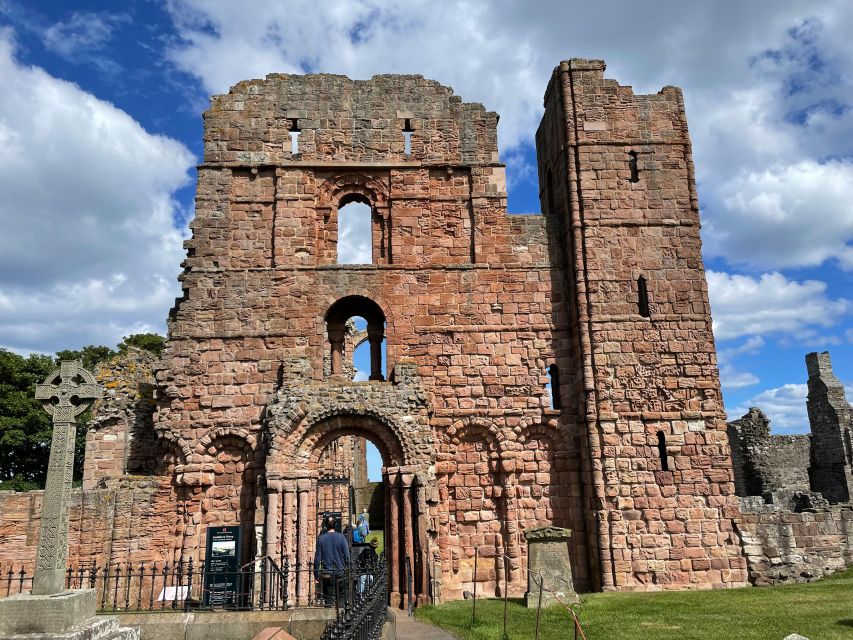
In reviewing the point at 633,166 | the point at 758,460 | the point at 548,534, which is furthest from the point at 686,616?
the point at 758,460

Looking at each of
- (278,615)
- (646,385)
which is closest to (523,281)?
(646,385)

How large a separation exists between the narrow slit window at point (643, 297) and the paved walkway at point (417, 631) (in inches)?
348

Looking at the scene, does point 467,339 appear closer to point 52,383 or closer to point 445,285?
point 445,285

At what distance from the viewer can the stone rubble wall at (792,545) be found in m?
14.3

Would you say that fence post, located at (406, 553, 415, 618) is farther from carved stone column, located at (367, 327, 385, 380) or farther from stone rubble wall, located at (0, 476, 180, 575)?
stone rubble wall, located at (0, 476, 180, 575)

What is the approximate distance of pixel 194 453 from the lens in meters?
14.9

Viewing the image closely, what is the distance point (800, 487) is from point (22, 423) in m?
37.8

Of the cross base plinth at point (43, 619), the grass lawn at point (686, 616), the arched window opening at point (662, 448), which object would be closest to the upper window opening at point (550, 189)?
the arched window opening at point (662, 448)

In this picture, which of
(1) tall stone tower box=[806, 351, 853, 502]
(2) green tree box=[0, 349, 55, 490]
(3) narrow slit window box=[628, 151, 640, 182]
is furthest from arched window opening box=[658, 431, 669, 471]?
(2) green tree box=[0, 349, 55, 490]

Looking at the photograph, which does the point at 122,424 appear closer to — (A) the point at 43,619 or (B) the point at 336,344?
(B) the point at 336,344

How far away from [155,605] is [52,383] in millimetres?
7914

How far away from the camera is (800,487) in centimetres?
2712

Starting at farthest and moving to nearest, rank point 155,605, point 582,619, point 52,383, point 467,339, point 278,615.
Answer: point 467,339, point 155,605, point 582,619, point 278,615, point 52,383

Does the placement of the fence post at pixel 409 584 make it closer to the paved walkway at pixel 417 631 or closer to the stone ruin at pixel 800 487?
the paved walkway at pixel 417 631
